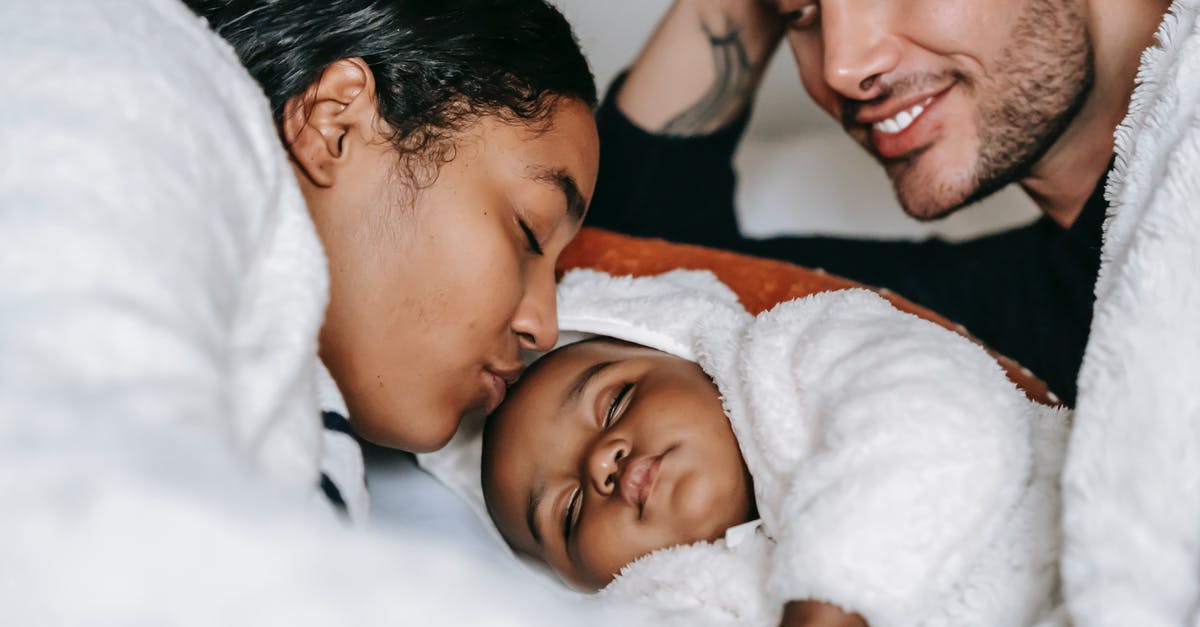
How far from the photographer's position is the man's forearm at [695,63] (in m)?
1.63

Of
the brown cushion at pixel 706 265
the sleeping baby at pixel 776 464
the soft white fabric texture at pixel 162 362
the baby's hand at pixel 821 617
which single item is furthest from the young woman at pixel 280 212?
the baby's hand at pixel 821 617

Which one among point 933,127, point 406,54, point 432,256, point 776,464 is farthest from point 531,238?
point 933,127

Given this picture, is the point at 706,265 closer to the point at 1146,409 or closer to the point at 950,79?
the point at 950,79

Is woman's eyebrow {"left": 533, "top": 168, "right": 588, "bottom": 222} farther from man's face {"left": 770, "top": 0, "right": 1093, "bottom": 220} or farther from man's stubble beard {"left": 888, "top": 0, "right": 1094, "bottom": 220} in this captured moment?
man's stubble beard {"left": 888, "top": 0, "right": 1094, "bottom": 220}

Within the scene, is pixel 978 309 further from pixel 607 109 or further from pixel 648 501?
pixel 648 501

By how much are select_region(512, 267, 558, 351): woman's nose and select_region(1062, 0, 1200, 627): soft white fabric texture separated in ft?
1.74

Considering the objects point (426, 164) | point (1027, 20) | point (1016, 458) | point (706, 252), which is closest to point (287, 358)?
point (426, 164)

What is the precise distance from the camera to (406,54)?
3.15 ft

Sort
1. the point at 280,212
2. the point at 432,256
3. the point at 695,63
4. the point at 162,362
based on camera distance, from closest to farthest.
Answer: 1. the point at 162,362
2. the point at 280,212
3. the point at 432,256
4. the point at 695,63

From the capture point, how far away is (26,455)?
40 centimetres

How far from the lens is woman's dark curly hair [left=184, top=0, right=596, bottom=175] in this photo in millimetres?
932

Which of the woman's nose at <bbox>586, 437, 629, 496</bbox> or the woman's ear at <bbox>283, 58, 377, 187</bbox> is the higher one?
the woman's ear at <bbox>283, 58, 377, 187</bbox>

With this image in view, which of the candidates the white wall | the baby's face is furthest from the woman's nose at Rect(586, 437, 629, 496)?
the white wall

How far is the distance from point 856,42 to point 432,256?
2.31ft
